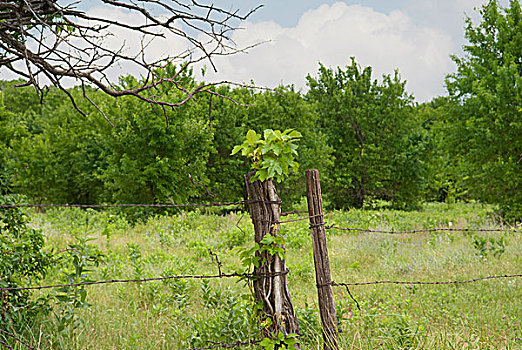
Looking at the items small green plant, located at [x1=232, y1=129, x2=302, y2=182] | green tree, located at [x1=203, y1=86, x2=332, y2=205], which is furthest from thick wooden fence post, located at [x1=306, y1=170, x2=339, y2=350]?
green tree, located at [x1=203, y1=86, x2=332, y2=205]

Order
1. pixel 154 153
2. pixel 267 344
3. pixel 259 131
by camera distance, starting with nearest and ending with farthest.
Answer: pixel 267 344, pixel 154 153, pixel 259 131

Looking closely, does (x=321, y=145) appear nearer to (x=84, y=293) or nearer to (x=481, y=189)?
(x=481, y=189)

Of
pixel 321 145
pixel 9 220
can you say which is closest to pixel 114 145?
pixel 321 145

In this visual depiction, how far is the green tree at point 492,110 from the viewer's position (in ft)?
43.7

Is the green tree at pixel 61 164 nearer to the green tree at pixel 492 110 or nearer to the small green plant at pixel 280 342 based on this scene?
the green tree at pixel 492 110

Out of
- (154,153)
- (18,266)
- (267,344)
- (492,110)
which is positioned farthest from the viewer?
(154,153)

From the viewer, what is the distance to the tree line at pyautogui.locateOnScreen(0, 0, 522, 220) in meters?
14.0

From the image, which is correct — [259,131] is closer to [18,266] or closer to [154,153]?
[154,153]

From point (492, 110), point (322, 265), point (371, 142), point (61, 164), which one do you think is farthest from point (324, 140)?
point (322, 265)

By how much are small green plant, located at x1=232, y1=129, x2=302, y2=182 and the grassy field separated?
18.6 inches

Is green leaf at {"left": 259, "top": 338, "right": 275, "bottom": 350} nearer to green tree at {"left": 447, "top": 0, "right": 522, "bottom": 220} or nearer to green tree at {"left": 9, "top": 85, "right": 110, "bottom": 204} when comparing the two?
green tree at {"left": 447, "top": 0, "right": 522, "bottom": 220}

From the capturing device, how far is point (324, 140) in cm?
1909

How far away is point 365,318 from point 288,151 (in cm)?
193

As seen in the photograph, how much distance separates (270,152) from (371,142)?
17990 mm
